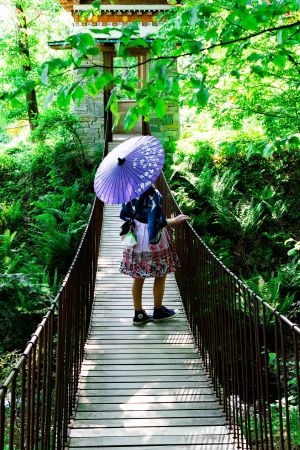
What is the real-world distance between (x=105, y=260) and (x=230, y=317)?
4.39 meters

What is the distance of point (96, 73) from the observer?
2828 millimetres

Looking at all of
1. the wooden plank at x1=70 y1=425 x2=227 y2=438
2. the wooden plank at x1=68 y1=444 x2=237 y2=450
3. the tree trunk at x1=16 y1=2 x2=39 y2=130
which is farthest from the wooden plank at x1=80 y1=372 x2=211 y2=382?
the tree trunk at x1=16 y1=2 x2=39 y2=130

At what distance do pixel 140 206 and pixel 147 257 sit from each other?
22.5 inches

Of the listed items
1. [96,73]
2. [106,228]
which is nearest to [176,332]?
[96,73]

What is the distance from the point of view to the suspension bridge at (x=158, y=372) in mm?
2967

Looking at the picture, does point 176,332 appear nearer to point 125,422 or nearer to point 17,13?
point 125,422

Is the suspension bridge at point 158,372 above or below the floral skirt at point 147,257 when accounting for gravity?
below

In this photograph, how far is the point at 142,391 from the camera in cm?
425

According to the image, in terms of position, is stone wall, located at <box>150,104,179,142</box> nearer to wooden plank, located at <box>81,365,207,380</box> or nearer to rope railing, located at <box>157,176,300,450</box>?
rope railing, located at <box>157,176,300,450</box>

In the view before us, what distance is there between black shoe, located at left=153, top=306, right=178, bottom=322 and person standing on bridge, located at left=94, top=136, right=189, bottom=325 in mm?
319

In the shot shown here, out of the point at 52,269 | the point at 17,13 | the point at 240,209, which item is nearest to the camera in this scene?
the point at 52,269

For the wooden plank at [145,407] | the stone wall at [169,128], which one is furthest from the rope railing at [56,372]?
the stone wall at [169,128]

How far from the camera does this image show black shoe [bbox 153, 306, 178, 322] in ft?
18.6

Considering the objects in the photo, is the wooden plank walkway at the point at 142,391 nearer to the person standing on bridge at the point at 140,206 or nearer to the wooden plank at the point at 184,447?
the wooden plank at the point at 184,447
